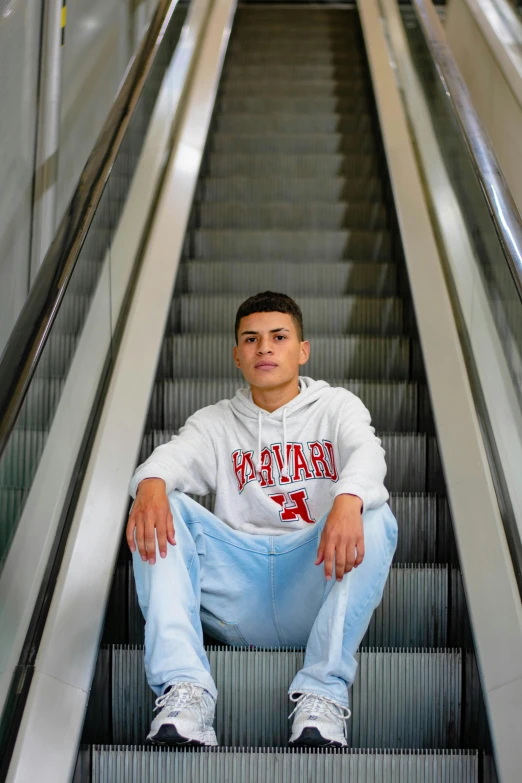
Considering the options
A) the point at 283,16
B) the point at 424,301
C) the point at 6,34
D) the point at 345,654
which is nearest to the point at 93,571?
the point at 345,654

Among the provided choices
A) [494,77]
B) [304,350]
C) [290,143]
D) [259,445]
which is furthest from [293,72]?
[259,445]

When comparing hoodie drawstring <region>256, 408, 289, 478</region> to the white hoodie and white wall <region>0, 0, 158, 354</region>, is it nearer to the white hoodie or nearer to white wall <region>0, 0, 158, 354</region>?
the white hoodie

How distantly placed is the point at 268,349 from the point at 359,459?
1.54ft

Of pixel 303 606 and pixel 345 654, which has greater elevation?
pixel 303 606

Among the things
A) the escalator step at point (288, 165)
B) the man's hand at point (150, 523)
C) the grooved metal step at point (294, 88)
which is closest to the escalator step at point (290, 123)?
the grooved metal step at point (294, 88)

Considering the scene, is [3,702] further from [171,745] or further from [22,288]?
[22,288]

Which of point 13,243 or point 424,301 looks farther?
point 13,243

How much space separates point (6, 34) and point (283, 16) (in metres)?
5.20

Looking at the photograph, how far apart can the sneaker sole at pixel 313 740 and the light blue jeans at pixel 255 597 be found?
94 mm

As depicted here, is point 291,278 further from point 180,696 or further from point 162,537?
point 180,696

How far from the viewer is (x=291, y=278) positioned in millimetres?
4348

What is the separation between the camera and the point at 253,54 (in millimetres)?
7332

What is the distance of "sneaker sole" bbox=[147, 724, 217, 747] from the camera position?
1929 millimetres

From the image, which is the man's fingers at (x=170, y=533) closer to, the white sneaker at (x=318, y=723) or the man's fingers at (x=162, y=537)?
the man's fingers at (x=162, y=537)
